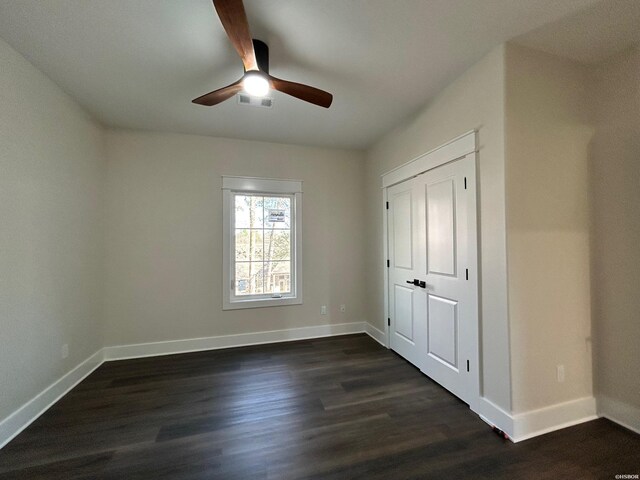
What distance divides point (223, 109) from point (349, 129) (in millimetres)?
1421

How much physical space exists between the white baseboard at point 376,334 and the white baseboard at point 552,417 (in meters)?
1.62

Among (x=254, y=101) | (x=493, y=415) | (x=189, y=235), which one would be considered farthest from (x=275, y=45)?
(x=493, y=415)

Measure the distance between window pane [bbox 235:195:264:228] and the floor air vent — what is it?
1.26 m

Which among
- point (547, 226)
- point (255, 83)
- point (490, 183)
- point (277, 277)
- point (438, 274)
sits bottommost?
point (277, 277)

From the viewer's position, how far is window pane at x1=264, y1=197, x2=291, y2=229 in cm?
356

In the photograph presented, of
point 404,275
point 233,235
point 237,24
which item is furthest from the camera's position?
point 233,235

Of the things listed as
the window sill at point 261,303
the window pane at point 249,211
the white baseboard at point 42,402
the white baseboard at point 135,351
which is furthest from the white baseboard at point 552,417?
the white baseboard at point 42,402

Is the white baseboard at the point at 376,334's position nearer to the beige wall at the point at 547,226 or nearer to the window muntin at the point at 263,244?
the window muntin at the point at 263,244

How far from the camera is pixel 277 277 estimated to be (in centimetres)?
358

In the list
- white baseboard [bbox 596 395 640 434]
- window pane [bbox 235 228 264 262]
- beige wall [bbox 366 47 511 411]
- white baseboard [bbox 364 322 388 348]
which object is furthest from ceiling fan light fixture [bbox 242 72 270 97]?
white baseboard [bbox 596 395 640 434]

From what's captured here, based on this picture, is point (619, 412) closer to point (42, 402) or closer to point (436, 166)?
point (436, 166)

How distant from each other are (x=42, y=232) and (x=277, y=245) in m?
2.22

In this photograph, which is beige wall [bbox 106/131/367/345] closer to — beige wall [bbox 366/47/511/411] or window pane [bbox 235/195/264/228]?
window pane [bbox 235/195/264/228]

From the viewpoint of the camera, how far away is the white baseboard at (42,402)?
1.73m
